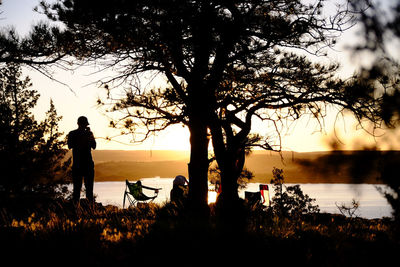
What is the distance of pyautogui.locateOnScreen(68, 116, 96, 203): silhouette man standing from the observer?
26.1 ft

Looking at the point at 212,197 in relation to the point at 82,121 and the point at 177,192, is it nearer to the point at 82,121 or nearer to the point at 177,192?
the point at 177,192

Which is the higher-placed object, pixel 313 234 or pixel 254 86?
pixel 254 86

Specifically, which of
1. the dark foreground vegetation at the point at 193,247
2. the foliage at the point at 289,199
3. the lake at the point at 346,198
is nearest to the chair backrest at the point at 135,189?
the lake at the point at 346,198

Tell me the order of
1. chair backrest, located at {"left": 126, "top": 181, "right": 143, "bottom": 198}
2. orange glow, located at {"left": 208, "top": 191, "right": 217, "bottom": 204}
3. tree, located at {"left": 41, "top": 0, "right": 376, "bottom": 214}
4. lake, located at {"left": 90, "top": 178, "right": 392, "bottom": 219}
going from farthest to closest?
chair backrest, located at {"left": 126, "top": 181, "right": 143, "bottom": 198}, orange glow, located at {"left": 208, "top": 191, "right": 217, "bottom": 204}, tree, located at {"left": 41, "top": 0, "right": 376, "bottom": 214}, lake, located at {"left": 90, "top": 178, "right": 392, "bottom": 219}

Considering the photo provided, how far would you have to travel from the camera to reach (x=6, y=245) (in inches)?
175

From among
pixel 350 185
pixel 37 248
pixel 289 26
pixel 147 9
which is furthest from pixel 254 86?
pixel 350 185

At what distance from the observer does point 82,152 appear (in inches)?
316

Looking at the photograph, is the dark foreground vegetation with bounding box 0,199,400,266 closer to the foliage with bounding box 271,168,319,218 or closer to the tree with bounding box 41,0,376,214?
the tree with bounding box 41,0,376,214

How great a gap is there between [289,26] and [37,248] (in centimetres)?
617

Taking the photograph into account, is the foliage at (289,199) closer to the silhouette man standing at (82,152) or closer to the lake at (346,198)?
the lake at (346,198)

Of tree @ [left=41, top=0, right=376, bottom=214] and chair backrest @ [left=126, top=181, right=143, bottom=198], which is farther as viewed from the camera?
chair backrest @ [left=126, top=181, right=143, bottom=198]

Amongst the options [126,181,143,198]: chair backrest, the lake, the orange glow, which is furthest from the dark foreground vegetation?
[126,181,143,198]: chair backrest

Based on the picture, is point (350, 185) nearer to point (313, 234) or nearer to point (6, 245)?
point (313, 234)

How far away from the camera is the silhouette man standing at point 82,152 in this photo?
796 cm
